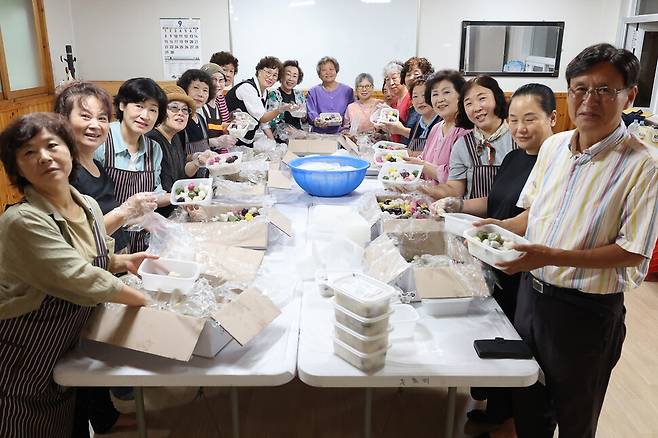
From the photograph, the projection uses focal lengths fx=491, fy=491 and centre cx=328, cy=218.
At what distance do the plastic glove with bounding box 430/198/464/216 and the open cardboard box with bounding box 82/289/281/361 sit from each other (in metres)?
0.97

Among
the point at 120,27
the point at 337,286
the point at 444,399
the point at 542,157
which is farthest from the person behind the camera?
the point at 120,27

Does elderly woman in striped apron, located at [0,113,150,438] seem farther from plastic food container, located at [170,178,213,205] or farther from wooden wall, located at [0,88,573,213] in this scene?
wooden wall, located at [0,88,573,213]

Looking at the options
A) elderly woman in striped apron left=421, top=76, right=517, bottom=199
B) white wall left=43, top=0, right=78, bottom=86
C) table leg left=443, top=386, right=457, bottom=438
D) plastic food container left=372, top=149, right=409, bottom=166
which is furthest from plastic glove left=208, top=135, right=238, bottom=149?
white wall left=43, top=0, right=78, bottom=86

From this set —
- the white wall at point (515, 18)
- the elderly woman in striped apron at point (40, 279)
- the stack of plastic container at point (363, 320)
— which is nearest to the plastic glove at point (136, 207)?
the elderly woman in striped apron at point (40, 279)

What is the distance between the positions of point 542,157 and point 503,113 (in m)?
0.68

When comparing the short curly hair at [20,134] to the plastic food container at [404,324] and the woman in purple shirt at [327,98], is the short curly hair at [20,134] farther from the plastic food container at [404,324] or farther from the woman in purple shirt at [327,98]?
the woman in purple shirt at [327,98]

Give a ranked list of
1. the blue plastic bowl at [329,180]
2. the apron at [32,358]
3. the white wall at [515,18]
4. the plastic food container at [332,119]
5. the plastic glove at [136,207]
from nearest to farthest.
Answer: the apron at [32,358] < the plastic glove at [136,207] < the blue plastic bowl at [329,180] < the plastic food container at [332,119] < the white wall at [515,18]

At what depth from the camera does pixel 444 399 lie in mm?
2201

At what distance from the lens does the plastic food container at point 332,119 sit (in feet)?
13.6

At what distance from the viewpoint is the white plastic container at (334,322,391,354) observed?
1166mm

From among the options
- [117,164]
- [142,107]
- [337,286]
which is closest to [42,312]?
[337,286]

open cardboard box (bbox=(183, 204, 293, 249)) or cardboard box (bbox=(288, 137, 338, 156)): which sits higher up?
cardboard box (bbox=(288, 137, 338, 156))

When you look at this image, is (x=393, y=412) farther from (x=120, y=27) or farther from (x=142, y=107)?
(x=120, y=27)

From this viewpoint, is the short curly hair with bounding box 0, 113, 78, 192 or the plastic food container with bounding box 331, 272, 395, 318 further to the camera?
the short curly hair with bounding box 0, 113, 78, 192
